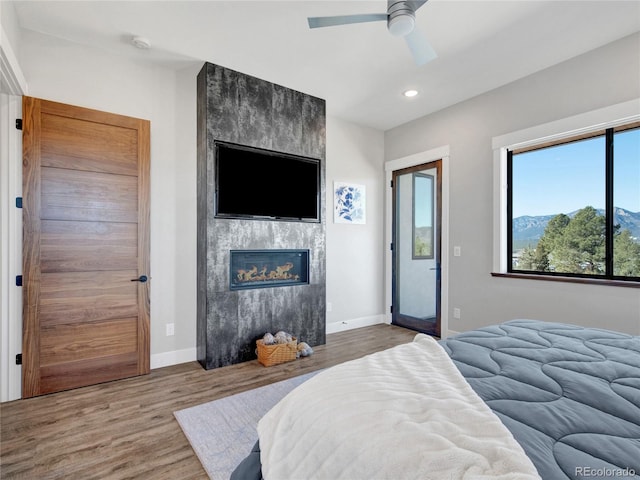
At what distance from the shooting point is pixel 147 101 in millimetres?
2984

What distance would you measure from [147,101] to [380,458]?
3362 mm

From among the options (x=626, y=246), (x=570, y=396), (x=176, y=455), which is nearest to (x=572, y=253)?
(x=626, y=246)

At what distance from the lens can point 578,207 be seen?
2945 millimetres

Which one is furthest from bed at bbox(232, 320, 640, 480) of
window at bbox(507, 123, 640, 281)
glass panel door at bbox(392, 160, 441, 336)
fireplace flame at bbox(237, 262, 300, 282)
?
glass panel door at bbox(392, 160, 441, 336)

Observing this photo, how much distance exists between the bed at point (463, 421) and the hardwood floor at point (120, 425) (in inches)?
42.4

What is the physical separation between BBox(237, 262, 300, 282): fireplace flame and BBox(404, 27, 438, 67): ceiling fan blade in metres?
2.33

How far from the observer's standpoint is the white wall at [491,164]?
8.56ft

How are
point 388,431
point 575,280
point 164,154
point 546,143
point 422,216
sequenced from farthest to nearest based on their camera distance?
point 422,216
point 546,143
point 164,154
point 575,280
point 388,431

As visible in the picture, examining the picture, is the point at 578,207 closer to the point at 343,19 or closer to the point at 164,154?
the point at 343,19

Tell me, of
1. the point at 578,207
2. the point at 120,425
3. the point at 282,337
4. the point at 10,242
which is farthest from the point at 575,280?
the point at 10,242

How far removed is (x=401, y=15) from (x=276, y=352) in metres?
2.79

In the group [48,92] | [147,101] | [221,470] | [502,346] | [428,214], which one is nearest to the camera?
[502,346]

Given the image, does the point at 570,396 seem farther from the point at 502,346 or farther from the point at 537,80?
the point at 537,80

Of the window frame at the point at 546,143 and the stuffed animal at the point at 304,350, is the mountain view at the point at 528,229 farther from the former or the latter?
the stuffed animal at the point at 304,350
